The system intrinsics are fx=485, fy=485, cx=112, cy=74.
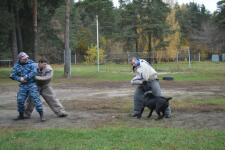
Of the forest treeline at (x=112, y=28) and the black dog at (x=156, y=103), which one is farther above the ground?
→ the forest treeline at (x=112, y=28)

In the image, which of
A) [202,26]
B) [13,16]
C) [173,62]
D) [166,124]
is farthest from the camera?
[202,26]

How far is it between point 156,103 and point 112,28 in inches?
3213

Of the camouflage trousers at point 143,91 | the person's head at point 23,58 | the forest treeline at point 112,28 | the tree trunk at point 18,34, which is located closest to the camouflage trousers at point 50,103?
the person's head at point 23,58

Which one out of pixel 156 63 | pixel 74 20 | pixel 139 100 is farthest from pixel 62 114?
pixel 74 20

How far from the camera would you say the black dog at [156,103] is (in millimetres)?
12461

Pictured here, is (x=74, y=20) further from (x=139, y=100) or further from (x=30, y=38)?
(x=139, y=100)

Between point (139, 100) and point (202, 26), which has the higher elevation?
point (202, 26)

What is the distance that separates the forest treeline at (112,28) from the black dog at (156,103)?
25225 millimetres

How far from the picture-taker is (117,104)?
16.7 metres

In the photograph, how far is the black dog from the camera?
12.5 metres

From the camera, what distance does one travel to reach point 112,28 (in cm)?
9356

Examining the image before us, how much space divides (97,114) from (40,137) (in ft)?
14.9

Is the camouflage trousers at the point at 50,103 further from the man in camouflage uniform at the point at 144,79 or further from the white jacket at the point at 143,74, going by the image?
the white jacket at the point at 143,74

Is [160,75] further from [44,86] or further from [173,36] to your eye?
[173,36]
